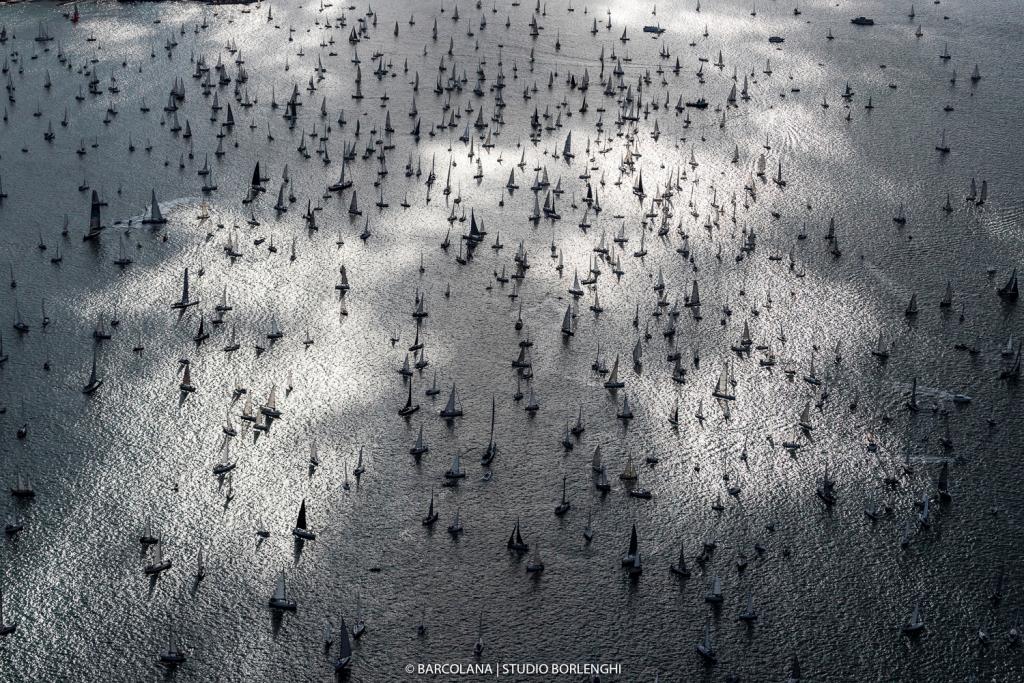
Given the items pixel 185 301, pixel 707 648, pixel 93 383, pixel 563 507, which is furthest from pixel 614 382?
pixel 93 383

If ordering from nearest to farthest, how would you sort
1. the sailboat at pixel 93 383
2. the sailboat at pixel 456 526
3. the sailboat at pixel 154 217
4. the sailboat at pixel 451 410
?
the sailboat at pixel 456 526 < the sailboat at pixel 451 410 < the sailboat at pixel 93 383 < the sailboat at pixel 154 217

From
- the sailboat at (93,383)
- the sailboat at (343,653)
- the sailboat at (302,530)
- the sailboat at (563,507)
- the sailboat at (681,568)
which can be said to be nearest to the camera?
the sailboat at (343,653)

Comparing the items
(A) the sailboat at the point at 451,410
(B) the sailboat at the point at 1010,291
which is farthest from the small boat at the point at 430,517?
(B) the sailboat at the point at 1010,291

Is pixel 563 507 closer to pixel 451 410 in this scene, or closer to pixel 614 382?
pixel 451 410

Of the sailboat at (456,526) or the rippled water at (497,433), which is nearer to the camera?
the rippled water at (497,433)

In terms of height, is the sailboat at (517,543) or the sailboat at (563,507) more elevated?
the sailboat at (563,507)

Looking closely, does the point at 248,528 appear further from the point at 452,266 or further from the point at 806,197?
the point at 806,197

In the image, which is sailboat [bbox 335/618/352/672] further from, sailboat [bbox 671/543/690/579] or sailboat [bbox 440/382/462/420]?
sailboat [bbox 440/382/462/420]

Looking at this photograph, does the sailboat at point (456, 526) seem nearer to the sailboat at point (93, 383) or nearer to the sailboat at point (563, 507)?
the sailboat at point (563, 507)

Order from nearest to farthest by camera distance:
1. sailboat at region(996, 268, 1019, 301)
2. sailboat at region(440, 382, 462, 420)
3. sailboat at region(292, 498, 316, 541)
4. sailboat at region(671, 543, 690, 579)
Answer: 1. sailboat at region(671, 543, 690, 579)
2. sailboat at region(292, 498, 316, 541)
3. sailboat at region(440, 382, 462, 420)
4. sailboat at region(996, 268, 1019, 301)

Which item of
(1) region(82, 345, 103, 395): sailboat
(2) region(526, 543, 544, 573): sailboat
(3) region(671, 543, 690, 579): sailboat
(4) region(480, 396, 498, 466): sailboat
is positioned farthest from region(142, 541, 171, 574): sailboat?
(3) region(671, 543, 690, 579): sailboat
